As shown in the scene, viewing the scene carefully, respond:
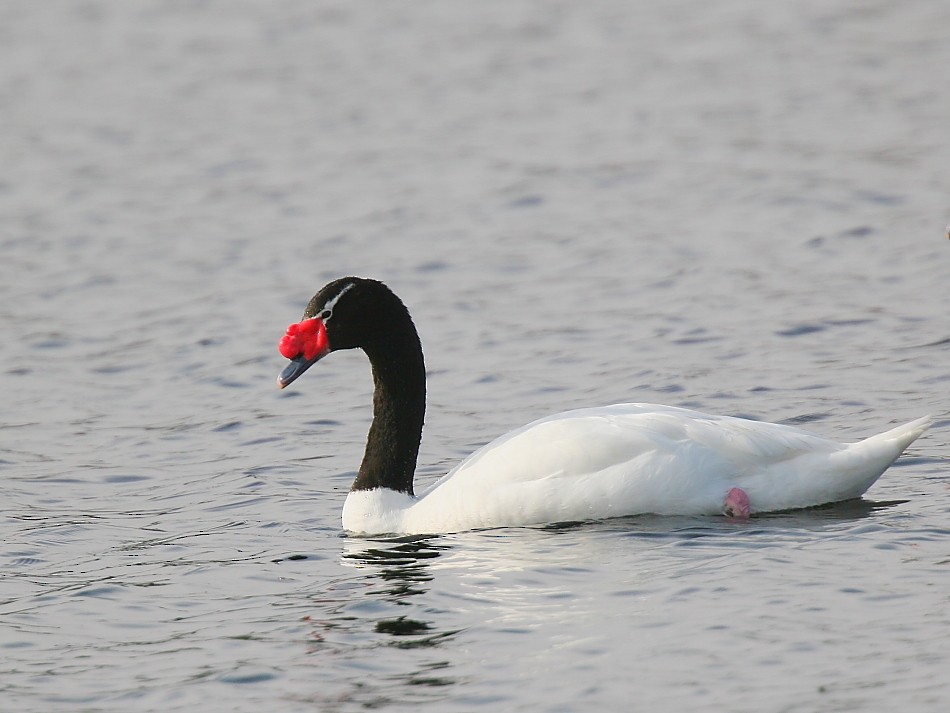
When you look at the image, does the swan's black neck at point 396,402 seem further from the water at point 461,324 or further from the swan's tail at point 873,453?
the swan's tail at point 873,453

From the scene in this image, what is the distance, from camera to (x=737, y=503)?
10297mm

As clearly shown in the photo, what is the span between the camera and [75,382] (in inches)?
595

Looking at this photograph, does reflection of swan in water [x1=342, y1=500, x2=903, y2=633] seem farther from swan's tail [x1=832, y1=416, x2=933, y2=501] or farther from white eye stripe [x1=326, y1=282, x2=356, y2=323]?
white eye stripe [x1=326, y1=282, x2=356, y2=323]

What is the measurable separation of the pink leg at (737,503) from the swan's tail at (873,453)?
599 millimetres

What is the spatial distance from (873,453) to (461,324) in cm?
638

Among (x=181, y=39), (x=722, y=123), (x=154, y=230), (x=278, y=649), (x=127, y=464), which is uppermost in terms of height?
(x=181, y=39)

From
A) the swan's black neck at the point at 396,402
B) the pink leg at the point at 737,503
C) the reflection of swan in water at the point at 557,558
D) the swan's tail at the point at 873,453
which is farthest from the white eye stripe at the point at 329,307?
the swan's tail at the point at 873,453

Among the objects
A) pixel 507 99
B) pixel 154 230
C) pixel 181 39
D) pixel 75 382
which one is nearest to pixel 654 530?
pixel 75 382

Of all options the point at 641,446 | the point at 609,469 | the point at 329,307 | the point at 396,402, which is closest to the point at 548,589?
the point at 609,469

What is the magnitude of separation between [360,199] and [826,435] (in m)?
9.56

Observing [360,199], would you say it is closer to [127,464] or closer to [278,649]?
[127,464]

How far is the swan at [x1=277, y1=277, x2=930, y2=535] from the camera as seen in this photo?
10383 mm

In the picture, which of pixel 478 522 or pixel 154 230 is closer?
pixel 478 522

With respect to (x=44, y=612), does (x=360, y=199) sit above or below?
above
